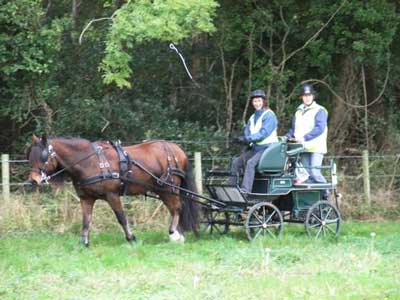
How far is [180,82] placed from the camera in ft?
60.6

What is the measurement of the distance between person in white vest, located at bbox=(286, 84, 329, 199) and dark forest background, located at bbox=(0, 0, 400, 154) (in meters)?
4.47

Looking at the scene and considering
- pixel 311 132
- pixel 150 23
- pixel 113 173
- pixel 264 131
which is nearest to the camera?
pixel 113 173

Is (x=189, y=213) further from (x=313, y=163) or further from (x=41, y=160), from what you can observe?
(x=41, y=160)

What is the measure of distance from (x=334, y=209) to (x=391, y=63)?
8139 millimetres

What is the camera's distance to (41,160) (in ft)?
32.2

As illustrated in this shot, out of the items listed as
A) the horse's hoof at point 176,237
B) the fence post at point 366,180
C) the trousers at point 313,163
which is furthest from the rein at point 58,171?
the fence post at point 366,180

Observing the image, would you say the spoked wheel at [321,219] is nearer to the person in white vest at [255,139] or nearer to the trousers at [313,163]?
the trousers at [313,163]

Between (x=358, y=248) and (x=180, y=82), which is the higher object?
(x=180, y=82)

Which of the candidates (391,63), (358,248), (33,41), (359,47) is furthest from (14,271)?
(391,63)

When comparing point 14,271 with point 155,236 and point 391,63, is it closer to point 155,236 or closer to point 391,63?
point 155,236

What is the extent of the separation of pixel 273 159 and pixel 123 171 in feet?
7.17

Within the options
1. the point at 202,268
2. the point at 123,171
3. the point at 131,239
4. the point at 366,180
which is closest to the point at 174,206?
the point at 131,239

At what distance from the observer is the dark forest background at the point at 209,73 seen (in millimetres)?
15341

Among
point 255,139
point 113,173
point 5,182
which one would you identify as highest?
point 255,139
